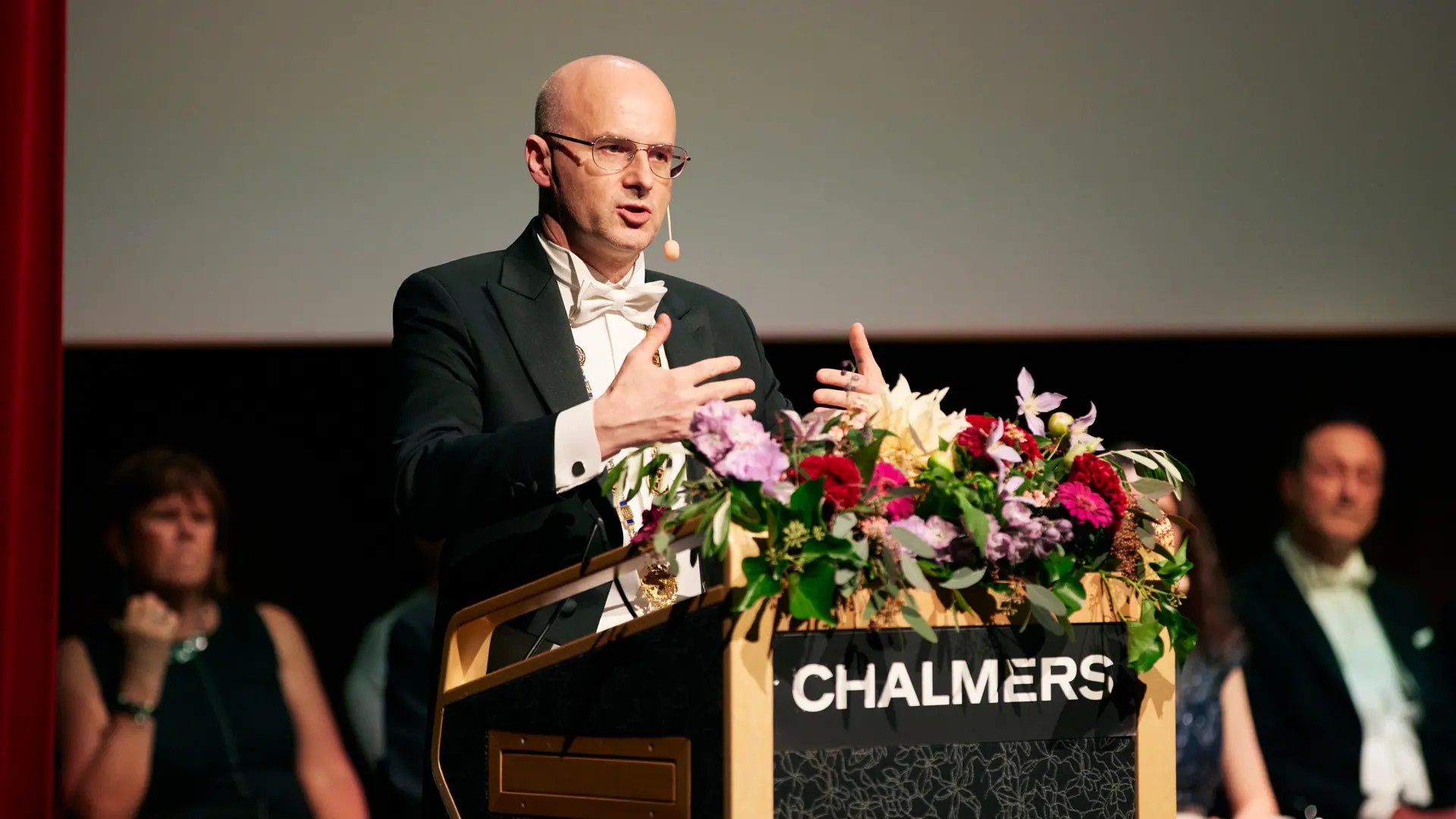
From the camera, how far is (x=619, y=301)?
2039 millimetres

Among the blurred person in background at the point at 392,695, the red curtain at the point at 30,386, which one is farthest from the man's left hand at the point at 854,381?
the red curtain at the point at 30,386

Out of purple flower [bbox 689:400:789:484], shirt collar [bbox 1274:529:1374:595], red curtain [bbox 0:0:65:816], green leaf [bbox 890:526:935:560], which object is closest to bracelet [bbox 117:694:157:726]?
red curtain [bbox 0:0:65:816]

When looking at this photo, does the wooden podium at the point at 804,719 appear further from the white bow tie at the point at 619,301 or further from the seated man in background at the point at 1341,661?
the seated man in background at the point at 1341,661

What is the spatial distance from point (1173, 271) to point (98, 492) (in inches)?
116

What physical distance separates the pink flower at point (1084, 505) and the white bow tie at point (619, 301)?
0.70 m

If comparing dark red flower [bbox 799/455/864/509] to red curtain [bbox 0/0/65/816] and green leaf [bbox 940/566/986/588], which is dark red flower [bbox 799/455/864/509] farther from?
red curtain [bbox 0/0/65/816]

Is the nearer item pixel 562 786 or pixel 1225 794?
pixel 562 786

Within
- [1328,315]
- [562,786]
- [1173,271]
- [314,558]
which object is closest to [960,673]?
[562,786]

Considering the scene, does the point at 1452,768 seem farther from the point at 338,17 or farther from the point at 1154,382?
the point at 338,17

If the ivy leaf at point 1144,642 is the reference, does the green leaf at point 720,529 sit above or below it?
above

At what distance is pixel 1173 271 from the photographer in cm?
434

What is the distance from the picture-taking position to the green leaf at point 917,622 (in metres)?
1.46

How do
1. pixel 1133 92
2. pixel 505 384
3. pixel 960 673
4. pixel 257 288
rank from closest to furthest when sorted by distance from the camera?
1. pixel 960 673
2. pixel 505 384
3. pixel 257 288
4. pixel 1133 92

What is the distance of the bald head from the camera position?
1.98 m
